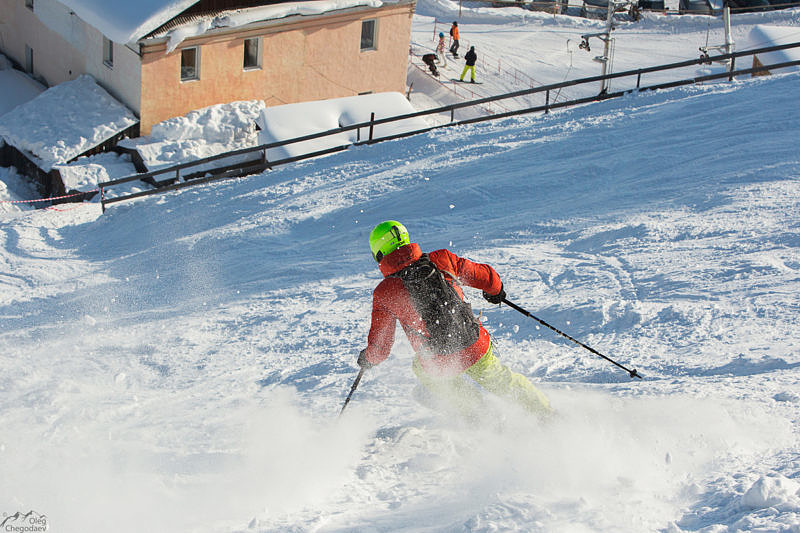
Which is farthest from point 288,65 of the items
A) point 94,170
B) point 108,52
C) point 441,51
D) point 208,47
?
point 441,51

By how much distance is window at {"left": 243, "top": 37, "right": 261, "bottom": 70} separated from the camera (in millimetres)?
22969

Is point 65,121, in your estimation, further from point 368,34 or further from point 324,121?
point 368,34

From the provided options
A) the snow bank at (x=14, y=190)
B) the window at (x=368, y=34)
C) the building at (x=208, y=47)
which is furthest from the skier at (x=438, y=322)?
the window at (x=368, y=34)

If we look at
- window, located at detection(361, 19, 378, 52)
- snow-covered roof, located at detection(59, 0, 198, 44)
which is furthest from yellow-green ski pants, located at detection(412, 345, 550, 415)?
window, located at detection(361, 19, 378, 52)

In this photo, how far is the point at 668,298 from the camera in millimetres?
7723

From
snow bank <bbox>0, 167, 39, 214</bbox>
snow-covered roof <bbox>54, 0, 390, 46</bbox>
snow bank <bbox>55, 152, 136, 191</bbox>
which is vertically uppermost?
snow-covered roof <bbox>54, 0, 390, 46</bbox>

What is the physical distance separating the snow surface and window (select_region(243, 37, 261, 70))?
9.44 m

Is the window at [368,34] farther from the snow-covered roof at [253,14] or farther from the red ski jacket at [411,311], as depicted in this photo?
the red ski jacket at [411,311]

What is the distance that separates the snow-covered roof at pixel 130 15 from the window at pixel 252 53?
115 inches

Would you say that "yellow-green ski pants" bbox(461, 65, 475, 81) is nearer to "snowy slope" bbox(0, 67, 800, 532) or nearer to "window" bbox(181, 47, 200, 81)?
"window" bbox(181, 47, 200, 81)

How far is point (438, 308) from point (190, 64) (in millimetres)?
18549

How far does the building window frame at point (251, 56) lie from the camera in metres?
22.9

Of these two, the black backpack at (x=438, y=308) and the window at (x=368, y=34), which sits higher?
the black backpack at (x=438, y=308)

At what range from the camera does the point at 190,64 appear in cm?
2208
